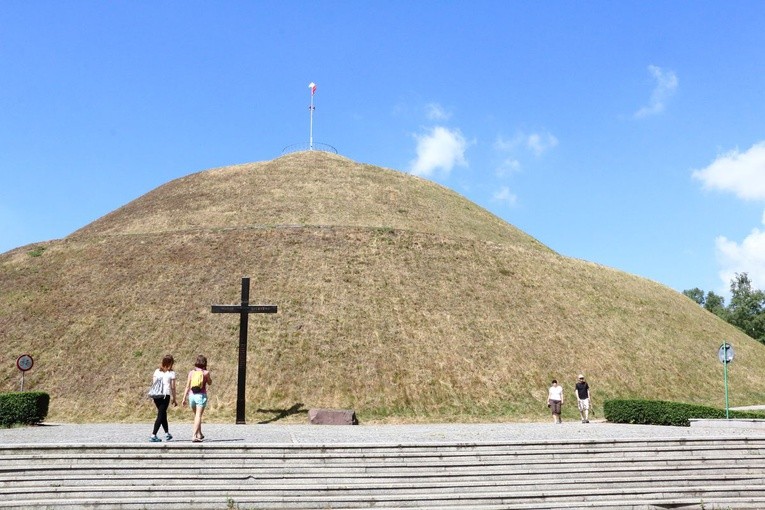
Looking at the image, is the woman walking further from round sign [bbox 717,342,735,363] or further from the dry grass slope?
round sign [bbox 717,342,735,363]

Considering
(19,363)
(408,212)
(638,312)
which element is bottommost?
(19,363)

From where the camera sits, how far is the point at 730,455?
13922mm

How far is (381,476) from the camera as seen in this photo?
12.6m

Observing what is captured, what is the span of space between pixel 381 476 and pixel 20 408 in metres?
16.8

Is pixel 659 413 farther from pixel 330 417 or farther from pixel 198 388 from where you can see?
pixel 198 388

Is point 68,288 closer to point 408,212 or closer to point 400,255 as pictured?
point 400,255

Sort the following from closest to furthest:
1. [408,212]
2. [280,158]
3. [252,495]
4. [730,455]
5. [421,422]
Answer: [252,495]
[730,455]
[421,422]
[408,212]
[280,158]

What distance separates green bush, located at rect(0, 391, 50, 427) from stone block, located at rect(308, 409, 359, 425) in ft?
33.4

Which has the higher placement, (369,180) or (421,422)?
(369,180)

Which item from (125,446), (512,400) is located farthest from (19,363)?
(512,400)

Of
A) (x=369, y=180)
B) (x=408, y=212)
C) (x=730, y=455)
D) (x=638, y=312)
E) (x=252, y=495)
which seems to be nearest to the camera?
(x=252, y=495)

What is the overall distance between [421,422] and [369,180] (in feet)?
122

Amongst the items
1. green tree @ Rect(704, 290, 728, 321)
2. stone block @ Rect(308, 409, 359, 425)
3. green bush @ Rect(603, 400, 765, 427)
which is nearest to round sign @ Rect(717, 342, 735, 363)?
green bush @ Rect(603, 400, 765, 427)

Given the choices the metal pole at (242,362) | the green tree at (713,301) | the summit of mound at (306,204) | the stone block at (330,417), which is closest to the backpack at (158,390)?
the metal pole at (242,362)
